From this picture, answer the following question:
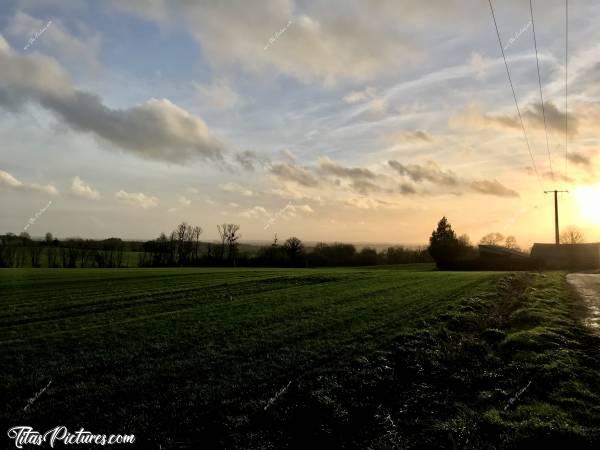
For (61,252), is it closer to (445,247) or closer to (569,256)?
(445,247)

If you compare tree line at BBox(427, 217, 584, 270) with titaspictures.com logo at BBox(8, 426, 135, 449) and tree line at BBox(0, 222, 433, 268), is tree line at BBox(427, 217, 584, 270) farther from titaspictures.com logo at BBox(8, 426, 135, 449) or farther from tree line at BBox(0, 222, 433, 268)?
titaspictures.com logo at BBox(8, 426, 135, 449)

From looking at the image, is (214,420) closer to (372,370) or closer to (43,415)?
(43,415)

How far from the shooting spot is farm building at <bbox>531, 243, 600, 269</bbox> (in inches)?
3381

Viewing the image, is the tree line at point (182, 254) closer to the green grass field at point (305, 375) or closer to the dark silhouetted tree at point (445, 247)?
the dark silhouetted tree at point (445, 247)

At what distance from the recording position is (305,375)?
474 inches

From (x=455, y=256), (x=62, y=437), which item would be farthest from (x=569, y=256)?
(x=62, y=437)

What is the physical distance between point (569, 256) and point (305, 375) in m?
104

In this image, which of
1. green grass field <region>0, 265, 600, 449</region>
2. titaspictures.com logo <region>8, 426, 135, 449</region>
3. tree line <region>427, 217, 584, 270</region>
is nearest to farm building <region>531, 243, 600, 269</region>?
tree line <region>427, 217, 584, 270</region>

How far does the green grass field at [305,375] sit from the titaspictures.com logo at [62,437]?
23cm

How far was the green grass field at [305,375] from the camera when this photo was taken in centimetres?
879

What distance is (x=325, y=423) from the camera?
9125 millimetres

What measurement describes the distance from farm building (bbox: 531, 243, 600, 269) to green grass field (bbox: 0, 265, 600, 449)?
241 ft

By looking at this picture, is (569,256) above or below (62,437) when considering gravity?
above

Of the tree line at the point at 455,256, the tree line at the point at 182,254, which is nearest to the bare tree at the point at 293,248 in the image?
the tree line at the point at 182,254
